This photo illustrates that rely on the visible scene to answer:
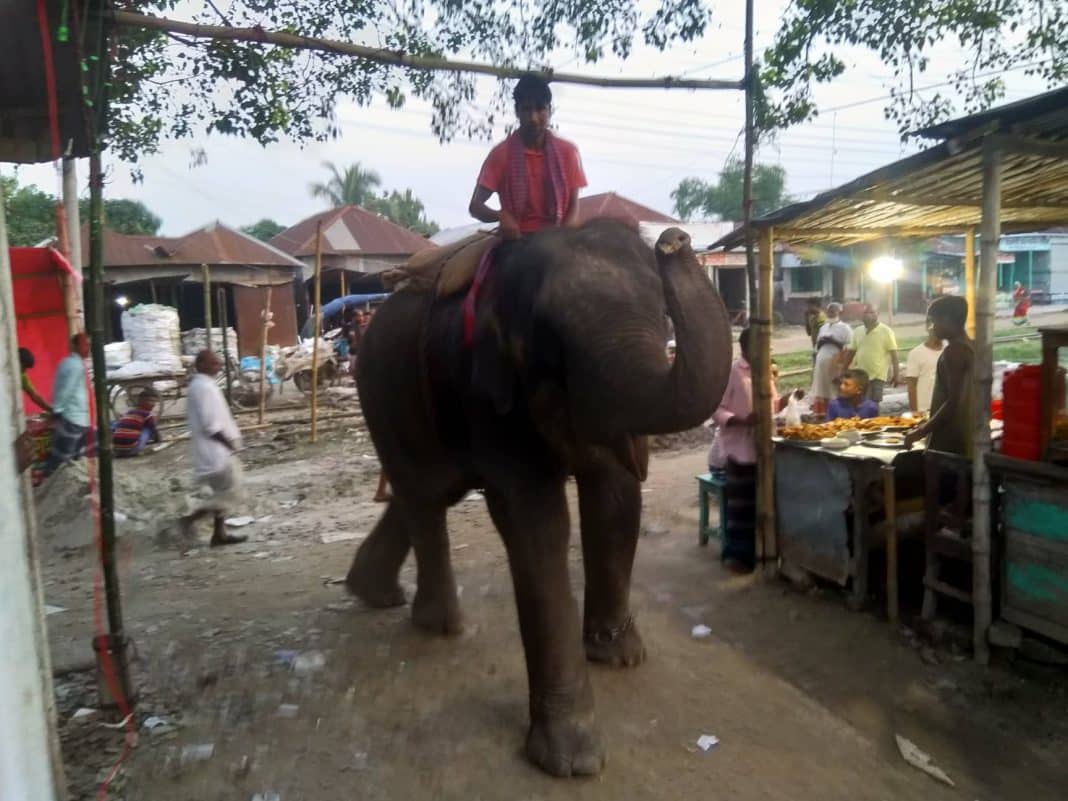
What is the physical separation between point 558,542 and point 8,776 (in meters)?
2.20

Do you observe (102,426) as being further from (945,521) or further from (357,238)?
(357,238)

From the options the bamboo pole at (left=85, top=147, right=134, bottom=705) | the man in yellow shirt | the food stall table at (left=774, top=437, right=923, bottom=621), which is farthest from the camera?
the man in yellow shirt

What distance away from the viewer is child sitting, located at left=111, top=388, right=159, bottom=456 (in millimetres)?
11859

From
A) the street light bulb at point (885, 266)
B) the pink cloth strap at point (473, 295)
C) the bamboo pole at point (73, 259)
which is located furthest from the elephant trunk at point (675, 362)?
the street light bulb at point (885, 266)

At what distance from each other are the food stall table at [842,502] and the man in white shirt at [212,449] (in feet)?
15.9

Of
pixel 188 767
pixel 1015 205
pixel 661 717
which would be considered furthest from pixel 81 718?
pixel 1015 205

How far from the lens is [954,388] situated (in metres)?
5.39

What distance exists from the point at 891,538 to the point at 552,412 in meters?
2.86

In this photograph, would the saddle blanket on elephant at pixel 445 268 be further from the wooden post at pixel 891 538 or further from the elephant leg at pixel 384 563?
the wooden post at pixel 891 538

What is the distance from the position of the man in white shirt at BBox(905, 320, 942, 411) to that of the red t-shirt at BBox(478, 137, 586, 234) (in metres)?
6.00

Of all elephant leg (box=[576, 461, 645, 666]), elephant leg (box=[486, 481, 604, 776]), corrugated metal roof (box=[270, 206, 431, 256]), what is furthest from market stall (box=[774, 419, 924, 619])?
corrugated metal roof (box=[270, 206, 431, 256])

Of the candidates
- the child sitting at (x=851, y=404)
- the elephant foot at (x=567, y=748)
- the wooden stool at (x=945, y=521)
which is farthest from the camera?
the child sitting at (x=851, y=404)

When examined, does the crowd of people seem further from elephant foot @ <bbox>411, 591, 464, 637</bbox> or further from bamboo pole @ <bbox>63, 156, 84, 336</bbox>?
bamboo pole @ <bbox>63, 156, 84, 336</bbox>

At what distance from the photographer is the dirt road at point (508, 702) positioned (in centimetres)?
362
